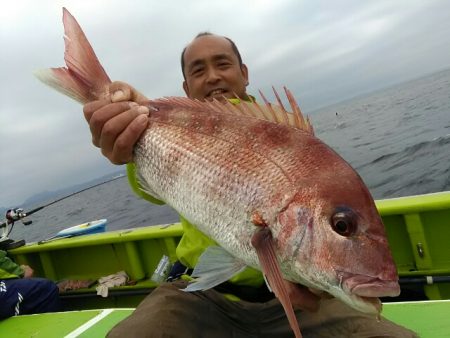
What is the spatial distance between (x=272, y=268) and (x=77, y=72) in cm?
172

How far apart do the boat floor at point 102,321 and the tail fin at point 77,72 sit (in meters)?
2.14

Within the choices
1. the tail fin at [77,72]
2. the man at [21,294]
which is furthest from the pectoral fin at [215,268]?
the man at [21,294]

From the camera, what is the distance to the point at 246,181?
181 cm

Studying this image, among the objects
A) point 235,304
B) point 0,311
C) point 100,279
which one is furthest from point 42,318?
point 235,304

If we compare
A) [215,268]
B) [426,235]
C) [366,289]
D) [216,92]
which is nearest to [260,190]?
[215,268]

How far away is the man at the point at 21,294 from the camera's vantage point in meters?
4.69

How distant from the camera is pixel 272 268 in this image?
1.56 metres

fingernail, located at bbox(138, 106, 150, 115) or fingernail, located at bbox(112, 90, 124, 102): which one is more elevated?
fingernail, located at bbox(112, 90, 124, 102)

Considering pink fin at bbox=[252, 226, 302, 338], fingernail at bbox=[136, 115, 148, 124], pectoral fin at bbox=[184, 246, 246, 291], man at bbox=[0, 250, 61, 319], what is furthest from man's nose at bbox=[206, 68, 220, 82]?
man at bbox=[0, 250, 61, 319]

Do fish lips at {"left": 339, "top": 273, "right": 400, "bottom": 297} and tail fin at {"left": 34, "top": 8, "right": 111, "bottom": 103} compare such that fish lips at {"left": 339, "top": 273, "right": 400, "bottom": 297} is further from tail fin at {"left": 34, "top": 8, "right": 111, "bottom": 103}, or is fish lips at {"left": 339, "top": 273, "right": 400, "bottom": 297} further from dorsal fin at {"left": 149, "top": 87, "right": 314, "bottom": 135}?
tail fin at {"left": 34, "top": 8, "right": 111, "bottom": 103}

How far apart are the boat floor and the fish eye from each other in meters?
1.56

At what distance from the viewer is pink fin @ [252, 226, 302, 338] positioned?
151 centimetres

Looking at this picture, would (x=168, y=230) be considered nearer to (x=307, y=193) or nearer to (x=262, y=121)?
(x=262, y=121)

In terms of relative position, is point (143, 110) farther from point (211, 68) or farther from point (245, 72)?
point (245, 72)
